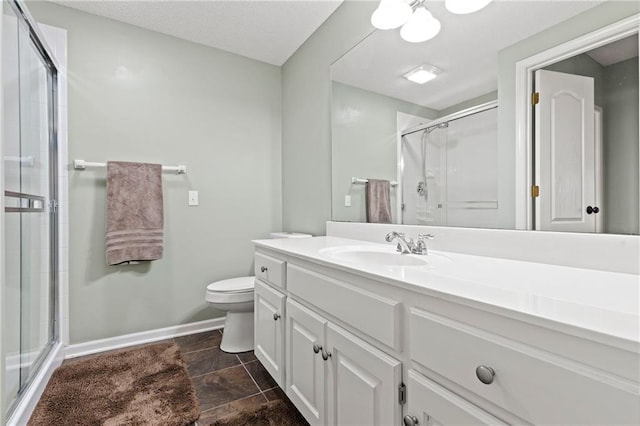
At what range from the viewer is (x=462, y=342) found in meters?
0.65

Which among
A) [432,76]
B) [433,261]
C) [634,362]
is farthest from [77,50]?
[634,362]

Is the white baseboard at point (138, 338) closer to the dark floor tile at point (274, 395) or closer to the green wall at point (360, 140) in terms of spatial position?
the dark floor tile at point (274, 395)

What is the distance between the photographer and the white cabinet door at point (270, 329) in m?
1.44

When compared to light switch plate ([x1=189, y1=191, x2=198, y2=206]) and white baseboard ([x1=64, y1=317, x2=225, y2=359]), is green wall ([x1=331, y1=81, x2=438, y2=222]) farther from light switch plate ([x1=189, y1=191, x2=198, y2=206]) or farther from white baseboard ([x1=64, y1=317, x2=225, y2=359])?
white baseboard ([x1=64, y1=317, x2=225, y2=359])

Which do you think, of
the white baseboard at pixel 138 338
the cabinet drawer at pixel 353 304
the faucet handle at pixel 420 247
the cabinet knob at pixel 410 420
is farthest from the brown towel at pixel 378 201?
the white baseboard at pixel 138 338

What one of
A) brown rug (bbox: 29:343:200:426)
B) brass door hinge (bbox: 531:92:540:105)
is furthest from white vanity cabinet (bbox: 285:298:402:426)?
brass door hinge (bbox: 531:92:540:105)

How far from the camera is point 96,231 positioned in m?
2.09

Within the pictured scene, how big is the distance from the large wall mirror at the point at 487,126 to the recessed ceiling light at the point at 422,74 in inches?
0.4

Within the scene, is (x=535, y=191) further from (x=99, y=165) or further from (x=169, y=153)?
(x=99, y=165)

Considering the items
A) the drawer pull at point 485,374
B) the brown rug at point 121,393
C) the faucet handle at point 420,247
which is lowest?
the brown rug at point 121,393

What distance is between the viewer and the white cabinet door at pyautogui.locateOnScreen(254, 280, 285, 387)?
1436 millimetres

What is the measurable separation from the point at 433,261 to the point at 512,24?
3.08ft

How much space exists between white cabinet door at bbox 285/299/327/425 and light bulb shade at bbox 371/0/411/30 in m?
1.45

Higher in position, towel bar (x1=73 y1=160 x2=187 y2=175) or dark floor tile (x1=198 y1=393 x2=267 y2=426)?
towel bar (x1=73 y1=160 x2=187 y2=175)
